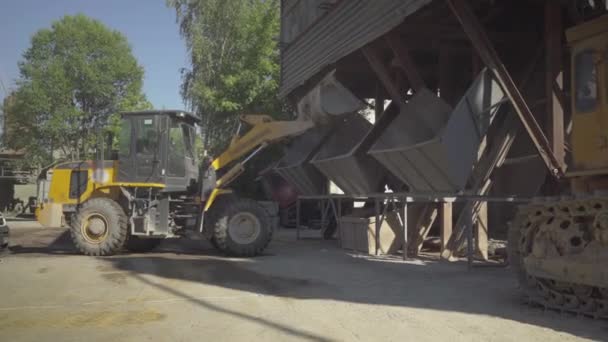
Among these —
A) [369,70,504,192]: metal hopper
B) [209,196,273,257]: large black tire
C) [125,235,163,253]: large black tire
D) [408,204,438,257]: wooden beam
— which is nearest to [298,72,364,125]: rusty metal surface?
[369,70,504,192]: metal hopper

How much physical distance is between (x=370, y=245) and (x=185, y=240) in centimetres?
661

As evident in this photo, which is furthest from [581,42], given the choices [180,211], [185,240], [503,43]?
[185,240]

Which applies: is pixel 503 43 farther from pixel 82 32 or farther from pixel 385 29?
pixel 82 32

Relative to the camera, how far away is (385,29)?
1231 centimetres

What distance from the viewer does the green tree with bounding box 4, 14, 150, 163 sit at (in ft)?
111

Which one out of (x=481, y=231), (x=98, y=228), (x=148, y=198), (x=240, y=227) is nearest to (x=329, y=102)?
(x=240, y=227)

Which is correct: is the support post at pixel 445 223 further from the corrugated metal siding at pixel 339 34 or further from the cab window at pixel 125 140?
the cab window at pixel 125 140

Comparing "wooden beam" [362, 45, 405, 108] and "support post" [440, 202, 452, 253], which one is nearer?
"support post" [440, 202, 452, 253]

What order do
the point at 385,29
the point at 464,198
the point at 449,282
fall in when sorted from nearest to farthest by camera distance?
the point at 449,282, the point at 464,198, the point at 385,29

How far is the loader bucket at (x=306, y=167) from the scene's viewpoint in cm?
1744

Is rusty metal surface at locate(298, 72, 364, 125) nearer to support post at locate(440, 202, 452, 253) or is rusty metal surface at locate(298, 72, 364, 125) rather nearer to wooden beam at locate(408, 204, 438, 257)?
wooden beam at locate(408, 204, 438, 257)

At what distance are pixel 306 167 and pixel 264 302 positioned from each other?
10423mm

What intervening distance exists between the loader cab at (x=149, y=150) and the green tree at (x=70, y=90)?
75.2 ft

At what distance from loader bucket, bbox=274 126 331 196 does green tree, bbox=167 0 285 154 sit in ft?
25.5
